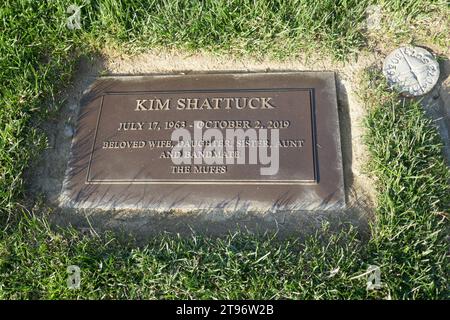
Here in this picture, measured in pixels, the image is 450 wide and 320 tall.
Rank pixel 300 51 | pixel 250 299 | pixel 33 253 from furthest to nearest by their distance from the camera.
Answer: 1. pixel 300 51
2. pixel 33 253
3. pixel 250 299

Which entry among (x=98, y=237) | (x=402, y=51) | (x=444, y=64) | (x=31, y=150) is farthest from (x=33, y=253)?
(x=444, y=64)

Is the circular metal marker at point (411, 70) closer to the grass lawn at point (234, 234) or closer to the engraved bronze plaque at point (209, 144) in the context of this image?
the grass lawn at point (234, 234)

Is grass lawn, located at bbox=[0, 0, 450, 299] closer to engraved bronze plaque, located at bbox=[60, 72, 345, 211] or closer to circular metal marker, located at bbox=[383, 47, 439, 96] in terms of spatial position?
circular metal marker, located at bbox=[383, 47, 439, 96]

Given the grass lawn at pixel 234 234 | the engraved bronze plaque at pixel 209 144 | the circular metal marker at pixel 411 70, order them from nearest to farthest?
1. the grass lawn at pixel 234 234
2. the engraved bronze plaque at pixel 209 144
3. the circular metal marker at pixel 411 70

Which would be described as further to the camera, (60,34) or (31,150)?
(60,34)

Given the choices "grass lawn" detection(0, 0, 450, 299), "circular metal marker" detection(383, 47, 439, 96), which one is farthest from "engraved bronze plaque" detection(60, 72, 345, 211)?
"circular metal marker" detection(383, 47, 439, 96)

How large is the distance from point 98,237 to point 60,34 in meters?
1.63

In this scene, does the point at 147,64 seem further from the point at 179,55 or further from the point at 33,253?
the point at 33,253

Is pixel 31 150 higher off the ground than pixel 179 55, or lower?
lower

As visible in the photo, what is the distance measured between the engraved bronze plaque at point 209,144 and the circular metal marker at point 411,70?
0.43 m

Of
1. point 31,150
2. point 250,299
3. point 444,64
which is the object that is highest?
point 444,64

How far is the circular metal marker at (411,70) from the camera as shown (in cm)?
284

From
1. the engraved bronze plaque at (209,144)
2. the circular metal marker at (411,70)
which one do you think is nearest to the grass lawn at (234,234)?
the circular metal marker at (411,70)

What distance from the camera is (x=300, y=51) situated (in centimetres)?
304
